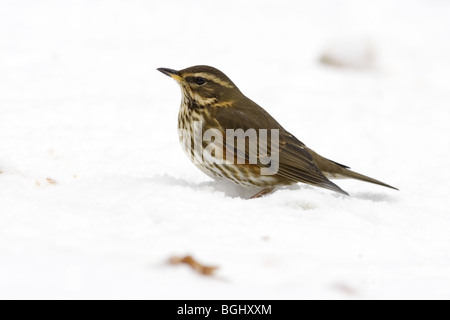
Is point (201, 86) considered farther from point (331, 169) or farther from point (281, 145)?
point (331, 169)

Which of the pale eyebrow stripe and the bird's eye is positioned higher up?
the pale eyebrow stripe

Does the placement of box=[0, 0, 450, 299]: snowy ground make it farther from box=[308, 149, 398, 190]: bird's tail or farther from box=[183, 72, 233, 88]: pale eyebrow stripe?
box=[183, 72, 233, 88]: pale eyebrow stripe

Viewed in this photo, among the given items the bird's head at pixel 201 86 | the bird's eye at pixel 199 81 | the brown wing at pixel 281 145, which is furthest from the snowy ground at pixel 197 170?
the bird's eye at pixel 199 81

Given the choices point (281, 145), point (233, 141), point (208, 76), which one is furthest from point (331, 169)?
point (208, 76)

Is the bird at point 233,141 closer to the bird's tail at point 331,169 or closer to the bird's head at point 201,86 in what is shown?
the bird's head at point 201,86

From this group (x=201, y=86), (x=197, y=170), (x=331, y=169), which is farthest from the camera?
(x=197, y=170)

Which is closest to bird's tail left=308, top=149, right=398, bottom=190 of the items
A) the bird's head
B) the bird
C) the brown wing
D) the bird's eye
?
the bird

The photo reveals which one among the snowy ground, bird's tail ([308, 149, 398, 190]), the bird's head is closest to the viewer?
the snowy ground
